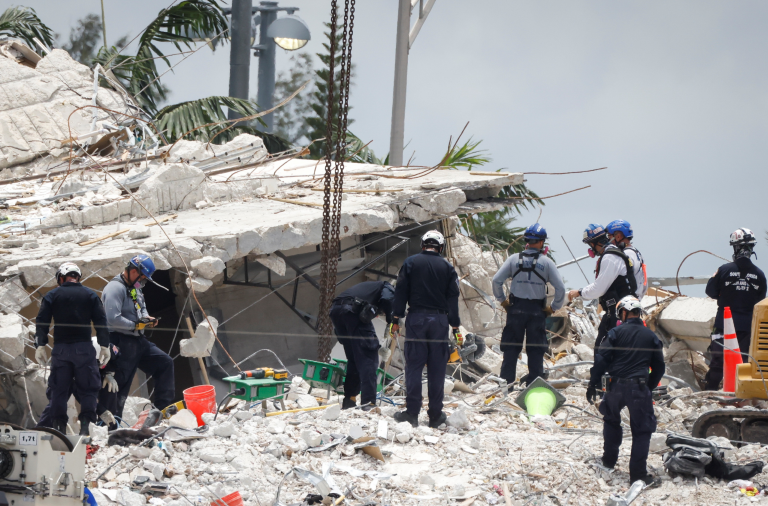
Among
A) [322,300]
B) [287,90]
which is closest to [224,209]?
[322,300]

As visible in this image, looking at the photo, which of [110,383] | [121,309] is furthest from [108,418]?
[121,309]

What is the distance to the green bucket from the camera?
746cm

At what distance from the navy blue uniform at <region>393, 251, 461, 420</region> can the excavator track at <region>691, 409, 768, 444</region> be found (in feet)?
7.52

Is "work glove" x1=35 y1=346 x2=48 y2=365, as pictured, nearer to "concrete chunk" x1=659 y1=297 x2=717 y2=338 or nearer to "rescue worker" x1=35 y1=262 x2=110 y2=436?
"rescue worker" x1=35 y1=262 x2=110 y2=436

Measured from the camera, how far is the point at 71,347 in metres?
6.41

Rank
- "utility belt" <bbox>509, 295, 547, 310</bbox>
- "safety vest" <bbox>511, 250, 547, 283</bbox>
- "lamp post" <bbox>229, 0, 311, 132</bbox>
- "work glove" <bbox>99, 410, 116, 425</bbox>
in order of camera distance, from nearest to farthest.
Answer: "work glove" <bbox>99, 410, 116, 425</bbox>
"safety vest" <bbox>511, 250, 547, 283</bbox>
"utility belt" <bbox>509, 295, 547, 310</bbox>
"lamp post" <bbox>229, 0, 311, 132</bbox>

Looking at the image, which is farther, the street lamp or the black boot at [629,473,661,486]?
the street lamp

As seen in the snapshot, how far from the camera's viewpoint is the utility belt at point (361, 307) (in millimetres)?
6891

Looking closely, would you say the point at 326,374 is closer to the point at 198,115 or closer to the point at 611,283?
the point at 611,283

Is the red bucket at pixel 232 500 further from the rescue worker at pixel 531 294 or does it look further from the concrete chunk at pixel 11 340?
the rescue worker at pixel 531 294

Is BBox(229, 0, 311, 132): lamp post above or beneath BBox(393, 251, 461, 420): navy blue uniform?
above

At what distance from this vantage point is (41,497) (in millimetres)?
4293

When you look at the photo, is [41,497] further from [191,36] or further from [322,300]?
[191,36]

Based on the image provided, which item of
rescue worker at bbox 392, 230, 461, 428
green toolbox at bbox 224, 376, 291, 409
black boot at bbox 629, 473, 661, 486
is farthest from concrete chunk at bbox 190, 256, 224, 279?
black boot at bbox 629, 473, 661, 486
